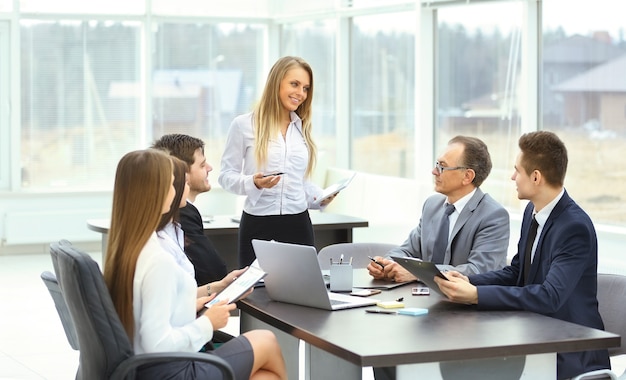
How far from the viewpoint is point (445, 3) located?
29.3 feet

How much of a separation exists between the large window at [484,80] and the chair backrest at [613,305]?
14.9 ft

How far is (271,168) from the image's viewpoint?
5.24 m

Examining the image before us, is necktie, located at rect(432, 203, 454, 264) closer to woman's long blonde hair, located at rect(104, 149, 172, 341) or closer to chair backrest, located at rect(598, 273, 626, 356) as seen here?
chair backrest, located at rect(598, 273, 626, 356)

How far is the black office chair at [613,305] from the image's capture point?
3.72m

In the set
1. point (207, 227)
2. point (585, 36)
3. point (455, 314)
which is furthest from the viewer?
point (585, 36)

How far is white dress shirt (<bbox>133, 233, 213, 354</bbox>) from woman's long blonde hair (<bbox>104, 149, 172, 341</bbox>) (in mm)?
41

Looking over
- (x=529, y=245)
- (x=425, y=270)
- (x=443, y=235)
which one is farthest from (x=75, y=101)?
(x=425, y=270)

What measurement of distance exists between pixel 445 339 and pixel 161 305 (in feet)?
2.75

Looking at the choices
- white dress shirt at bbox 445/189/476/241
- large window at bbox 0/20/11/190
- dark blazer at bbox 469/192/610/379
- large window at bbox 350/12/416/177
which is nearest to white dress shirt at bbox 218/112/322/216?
white dress shirt at bbox 445/189/476/241

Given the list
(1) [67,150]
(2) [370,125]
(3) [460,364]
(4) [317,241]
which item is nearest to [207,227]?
(4) [317,241]

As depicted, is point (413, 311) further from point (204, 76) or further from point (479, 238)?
point (204, 76)

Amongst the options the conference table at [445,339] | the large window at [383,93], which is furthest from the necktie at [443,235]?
the large window at [383,93]

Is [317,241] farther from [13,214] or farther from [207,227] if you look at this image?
[13,214]

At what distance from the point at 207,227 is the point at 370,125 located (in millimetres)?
4221
